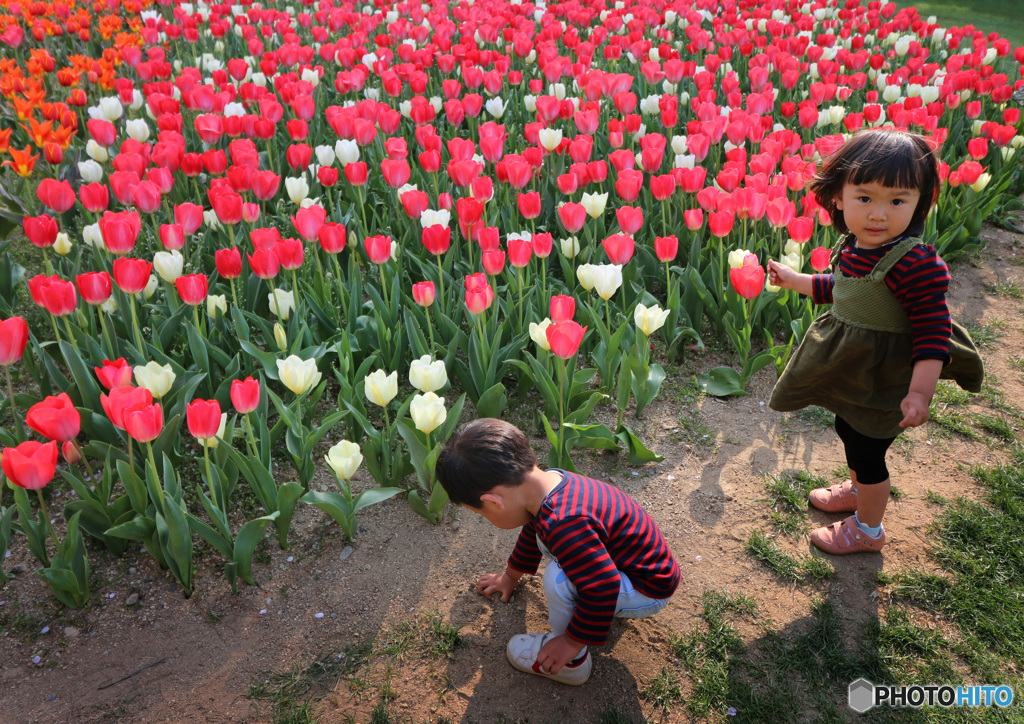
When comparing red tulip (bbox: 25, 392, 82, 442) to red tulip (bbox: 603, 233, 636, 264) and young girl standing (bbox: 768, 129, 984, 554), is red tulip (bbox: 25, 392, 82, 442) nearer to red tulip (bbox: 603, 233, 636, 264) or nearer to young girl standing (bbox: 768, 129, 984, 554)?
red tulip (bbox: 603, 233, 636, 264)

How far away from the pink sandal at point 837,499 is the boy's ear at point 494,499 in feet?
4.85

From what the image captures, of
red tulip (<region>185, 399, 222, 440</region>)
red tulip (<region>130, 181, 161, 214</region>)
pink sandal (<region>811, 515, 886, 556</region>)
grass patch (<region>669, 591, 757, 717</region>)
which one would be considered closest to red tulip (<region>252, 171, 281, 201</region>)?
red tulip (<region>130, 181, 161, 214</region>)

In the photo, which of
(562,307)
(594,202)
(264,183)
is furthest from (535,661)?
(264,183)

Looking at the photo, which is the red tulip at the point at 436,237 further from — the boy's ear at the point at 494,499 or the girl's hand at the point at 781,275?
the boy's ear at the point at 494,499

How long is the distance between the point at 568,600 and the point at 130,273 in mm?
1990

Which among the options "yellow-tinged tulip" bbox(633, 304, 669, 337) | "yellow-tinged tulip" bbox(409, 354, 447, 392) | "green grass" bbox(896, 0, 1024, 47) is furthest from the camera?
"green grass" bbox(896, 0, 1024, 47)

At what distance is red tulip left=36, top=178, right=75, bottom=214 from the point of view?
3629 millimetres

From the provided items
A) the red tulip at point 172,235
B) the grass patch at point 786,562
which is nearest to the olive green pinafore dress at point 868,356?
the grass patch at point 786,562

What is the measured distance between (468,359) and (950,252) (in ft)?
10.5

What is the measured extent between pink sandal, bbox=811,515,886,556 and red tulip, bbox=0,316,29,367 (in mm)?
2771

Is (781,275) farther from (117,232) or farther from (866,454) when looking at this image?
(117,232)

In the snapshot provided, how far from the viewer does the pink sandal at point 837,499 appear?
9.61 feet

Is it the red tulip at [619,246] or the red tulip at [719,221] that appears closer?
the red tulip at [619,246]

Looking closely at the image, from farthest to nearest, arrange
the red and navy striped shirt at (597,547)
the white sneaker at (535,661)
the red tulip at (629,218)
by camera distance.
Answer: the red tulip at (629,218)
the white sneaker at (535,661)
the red and navy striped shirt at (597,547)
